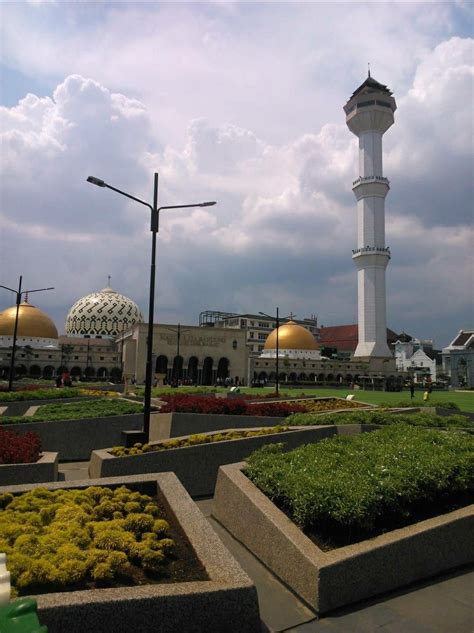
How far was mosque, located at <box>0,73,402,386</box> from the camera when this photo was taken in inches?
2714

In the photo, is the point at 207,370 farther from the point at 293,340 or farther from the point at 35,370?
the point at 35,370

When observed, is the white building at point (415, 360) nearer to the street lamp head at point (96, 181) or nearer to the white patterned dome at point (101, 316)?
the white patterned dome at point (101, 316)

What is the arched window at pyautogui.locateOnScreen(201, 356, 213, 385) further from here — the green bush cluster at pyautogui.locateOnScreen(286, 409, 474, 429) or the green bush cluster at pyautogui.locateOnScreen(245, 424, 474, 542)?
the green bush cluster at pyautogui.locateOnScreen(245, 424, 474, 542)

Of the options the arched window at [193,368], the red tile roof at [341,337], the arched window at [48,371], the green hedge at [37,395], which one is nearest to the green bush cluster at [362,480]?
the green hedge at [37,395]

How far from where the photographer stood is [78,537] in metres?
5.10

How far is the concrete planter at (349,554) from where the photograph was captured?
5.19 meters

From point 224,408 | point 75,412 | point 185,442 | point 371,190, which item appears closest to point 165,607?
point 185,442

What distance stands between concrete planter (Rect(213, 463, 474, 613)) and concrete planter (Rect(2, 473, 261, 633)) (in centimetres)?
93

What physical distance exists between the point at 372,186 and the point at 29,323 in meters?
51.6

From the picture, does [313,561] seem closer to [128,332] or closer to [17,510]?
[17,510]

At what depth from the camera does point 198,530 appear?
5.63 metres

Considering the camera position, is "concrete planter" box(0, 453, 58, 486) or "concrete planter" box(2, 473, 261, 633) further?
"concrete planter" box(0, 453, 58, 486)

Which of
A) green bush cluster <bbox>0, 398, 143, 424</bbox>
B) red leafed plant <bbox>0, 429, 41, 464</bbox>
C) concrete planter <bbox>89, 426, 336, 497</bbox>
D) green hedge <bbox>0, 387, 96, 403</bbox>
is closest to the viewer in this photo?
red leafed plant <bbox>0, 429, 41, 464</bbox>

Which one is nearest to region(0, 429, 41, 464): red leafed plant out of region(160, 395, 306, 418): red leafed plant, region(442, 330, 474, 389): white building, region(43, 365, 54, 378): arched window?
region(160, 395, 306, 418): red leafed plant
